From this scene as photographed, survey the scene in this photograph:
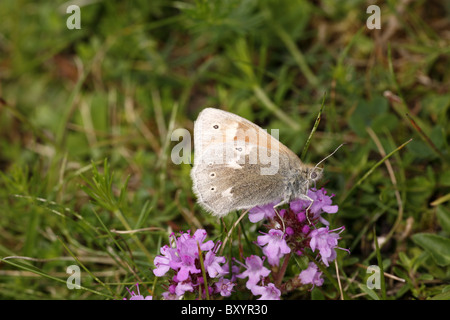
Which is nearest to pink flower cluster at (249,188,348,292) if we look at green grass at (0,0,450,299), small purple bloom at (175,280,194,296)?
green grass at (0,0,450,299)

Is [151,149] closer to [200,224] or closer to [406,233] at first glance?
[200,224]

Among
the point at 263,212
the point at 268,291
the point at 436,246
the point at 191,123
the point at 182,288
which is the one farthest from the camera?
the point at 191,123

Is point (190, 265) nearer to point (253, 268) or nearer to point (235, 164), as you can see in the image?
point (253, 268)

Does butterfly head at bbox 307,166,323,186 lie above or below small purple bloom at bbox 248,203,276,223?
above

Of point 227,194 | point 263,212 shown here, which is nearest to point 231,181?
point 227,194

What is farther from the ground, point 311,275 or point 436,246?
point 436,246

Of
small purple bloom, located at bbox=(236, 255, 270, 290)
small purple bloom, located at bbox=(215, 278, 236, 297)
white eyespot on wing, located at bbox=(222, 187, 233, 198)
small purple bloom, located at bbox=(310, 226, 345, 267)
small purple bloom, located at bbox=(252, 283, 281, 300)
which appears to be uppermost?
white eyespot on wing, located at bbox=(222, 187, 233, 198)

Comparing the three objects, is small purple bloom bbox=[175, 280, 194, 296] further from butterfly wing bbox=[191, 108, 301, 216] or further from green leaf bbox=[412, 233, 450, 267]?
green leaf bbox=[412, 233, 450, 267]
